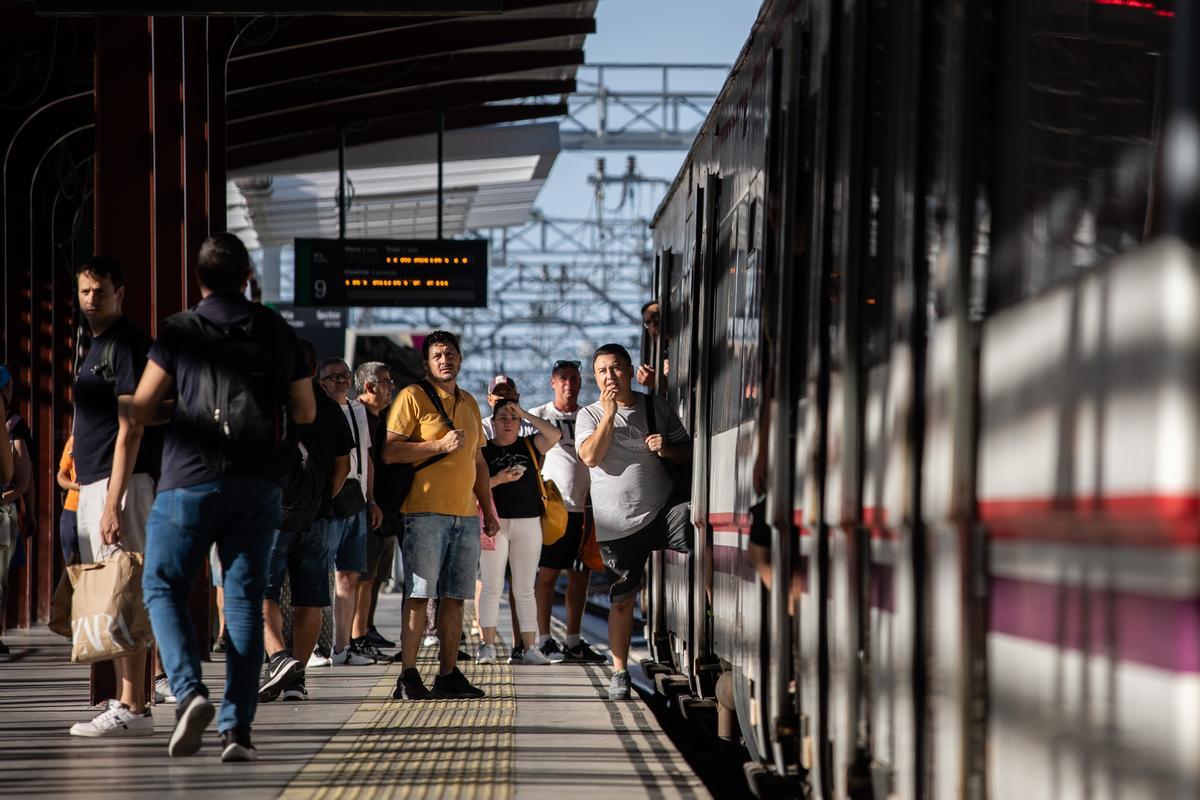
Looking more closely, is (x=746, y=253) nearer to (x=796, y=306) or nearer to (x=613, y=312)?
(x=796, y=306)

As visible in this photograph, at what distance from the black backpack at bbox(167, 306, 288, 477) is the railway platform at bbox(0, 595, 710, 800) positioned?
45.4 inches

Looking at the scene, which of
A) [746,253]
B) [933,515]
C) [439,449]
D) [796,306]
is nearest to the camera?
[933,515]

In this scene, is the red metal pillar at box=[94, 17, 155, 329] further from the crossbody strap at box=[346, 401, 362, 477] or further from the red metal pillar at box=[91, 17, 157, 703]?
the crossbody strap at box=[346, 401, 362, 477]

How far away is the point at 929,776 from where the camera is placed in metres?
3.88

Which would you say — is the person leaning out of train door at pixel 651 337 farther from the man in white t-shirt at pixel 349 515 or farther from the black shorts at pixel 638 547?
the man in white t-shirt at pixel 349 515

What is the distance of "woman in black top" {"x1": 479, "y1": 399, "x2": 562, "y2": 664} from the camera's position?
11961mm

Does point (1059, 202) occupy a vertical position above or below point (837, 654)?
above

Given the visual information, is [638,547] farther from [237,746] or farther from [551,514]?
[237,746]

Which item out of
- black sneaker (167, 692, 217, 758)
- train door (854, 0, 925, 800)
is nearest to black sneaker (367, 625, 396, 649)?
black sneaker (167, 692, 217, 758)

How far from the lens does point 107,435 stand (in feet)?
25.3

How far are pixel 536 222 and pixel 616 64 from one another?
15.9m

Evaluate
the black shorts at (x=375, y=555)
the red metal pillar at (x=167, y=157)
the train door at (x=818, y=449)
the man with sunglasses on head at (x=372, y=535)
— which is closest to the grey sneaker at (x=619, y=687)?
the man with sunglasses on head at (x=372, y=535)

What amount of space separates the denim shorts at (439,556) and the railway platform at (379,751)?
577 mm

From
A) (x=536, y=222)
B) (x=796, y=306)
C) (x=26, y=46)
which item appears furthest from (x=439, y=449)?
(x=536, y=222)
